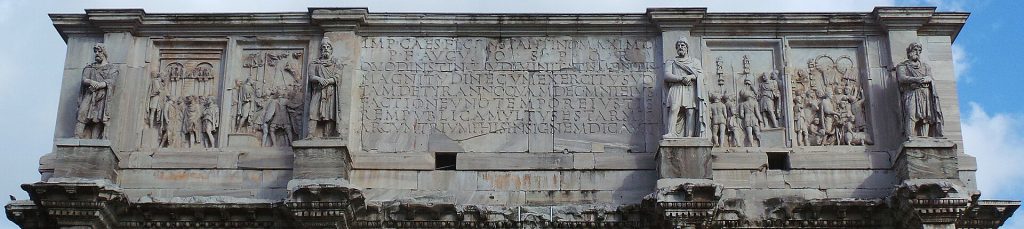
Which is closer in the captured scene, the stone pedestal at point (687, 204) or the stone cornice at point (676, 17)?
the stone pedestal at point (687, 204)

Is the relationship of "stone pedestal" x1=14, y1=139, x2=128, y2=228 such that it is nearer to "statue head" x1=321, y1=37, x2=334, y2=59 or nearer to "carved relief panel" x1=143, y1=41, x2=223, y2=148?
"carved relief panel" x1=143, y1=41, x2=223, y2=148

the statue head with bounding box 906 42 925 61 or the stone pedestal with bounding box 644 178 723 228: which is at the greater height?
the statue head with bounding box 906 42 925 61

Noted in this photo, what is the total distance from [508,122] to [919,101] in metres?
4.94

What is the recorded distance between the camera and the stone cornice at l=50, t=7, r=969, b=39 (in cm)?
1847

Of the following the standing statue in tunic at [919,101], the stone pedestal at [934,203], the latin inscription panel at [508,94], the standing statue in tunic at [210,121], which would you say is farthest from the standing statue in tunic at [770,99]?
the standing statue in tunic at [210,121]

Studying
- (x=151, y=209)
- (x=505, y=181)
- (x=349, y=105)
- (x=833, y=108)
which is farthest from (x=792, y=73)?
(x=151, y=209)

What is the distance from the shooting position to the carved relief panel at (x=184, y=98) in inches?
712

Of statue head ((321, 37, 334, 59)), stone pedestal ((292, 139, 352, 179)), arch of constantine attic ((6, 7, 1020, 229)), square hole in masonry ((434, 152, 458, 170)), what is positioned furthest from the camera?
statue head ((321, 37, 334, 59))

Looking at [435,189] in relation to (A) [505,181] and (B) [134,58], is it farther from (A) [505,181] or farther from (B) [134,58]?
(B) [134,58]

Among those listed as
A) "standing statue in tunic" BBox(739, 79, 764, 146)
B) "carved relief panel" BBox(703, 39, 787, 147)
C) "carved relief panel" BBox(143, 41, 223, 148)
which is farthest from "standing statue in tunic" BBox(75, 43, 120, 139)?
"standing statue in tunic" BBox(739, 79, 764, 146)

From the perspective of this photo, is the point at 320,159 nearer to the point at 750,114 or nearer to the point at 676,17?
the point at 676,17

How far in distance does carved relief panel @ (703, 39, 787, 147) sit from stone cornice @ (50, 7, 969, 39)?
246 millimetres

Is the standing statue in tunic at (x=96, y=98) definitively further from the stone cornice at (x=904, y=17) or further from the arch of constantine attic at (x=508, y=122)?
the stone cornice at (x=904, y=17)

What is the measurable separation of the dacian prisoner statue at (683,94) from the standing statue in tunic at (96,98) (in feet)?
22.1
